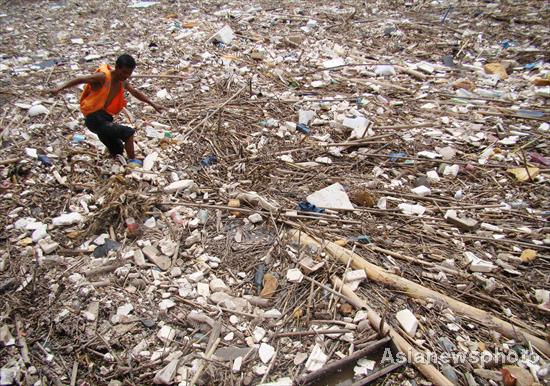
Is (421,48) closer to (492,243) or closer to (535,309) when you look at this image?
(492,243)

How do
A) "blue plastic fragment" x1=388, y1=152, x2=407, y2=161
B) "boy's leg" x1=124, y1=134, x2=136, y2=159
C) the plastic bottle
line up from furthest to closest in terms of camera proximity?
the plastic bottle, "blue plastic fragment" x1=388, y1=152, x2=407, y2=161, "boy's leg" x1=124, y1=134, x2=136, y2=159

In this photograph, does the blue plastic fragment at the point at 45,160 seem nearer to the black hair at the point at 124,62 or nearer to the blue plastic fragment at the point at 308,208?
the black hair at the point at 124,62

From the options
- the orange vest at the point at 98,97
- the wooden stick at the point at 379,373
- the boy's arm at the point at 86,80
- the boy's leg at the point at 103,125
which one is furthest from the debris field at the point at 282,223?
the boy's arm at the point at 86,80

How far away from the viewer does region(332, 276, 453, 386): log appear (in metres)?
2.07

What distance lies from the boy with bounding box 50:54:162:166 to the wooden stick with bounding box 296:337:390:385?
263cm

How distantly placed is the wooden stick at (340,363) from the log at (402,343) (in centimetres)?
7

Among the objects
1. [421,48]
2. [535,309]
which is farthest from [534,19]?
[535,309]

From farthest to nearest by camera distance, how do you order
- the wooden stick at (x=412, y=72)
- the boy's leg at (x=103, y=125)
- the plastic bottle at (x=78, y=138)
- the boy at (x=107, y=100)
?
1. the wooden stick at (x=412, y=72)
2. the plastic bottle at (x=78, y=138)
3. the boy's leg at (x=103, y=125)
4. the boy at (x=107, y=100)

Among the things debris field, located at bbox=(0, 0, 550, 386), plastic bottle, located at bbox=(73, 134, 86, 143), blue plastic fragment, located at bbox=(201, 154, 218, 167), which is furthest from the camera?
plastic bottle, located at bbox=(73, 134, 86, 143)

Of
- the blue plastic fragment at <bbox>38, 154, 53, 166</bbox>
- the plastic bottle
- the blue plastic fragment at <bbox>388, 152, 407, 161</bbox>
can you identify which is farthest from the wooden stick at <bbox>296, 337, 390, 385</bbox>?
the plastic bottle

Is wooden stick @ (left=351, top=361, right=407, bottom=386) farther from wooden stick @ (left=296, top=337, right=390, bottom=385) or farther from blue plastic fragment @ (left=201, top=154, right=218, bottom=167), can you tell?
blue plastic fragment @ (left=201, top=154, right=218, bottom=167)

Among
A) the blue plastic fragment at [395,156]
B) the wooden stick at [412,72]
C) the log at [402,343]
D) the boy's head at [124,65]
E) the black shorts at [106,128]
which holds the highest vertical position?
the boy's head at [124,65]

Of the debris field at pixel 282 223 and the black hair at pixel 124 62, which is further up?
the black hair at pixel 124 62

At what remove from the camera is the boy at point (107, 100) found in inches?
129
